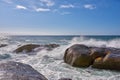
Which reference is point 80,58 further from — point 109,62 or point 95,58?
point 109,62

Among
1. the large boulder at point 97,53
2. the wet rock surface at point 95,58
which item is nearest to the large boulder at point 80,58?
the wet rock surface at point 95,58

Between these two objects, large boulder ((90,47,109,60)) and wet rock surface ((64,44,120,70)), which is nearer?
wet rock surface ((64,44,120,70))

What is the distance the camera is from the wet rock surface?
821 centimetres

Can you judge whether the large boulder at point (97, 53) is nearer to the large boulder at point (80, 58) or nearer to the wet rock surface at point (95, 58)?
the wet rock surface at point (95, 58)

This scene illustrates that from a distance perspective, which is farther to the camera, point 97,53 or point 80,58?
point 97,53

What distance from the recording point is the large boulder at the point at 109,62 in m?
8.13

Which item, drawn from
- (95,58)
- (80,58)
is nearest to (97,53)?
(95,58)

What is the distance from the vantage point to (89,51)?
31.3ft

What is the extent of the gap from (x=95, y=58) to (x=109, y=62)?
889 millimetres

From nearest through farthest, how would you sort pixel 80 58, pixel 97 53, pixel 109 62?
1. pixel 109 62
2. pixel 80 58
3. pixel 97 53

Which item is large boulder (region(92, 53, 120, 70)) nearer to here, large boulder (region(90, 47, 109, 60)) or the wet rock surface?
the wet rock surface

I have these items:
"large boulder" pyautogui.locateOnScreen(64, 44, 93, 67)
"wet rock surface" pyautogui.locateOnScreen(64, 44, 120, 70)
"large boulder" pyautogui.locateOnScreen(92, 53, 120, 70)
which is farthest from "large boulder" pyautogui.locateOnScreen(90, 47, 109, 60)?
"large boulder" pyautogui.locateOnScreen(92, 53, 120, 70)

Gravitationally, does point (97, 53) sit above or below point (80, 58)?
above

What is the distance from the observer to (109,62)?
8.22 meters
